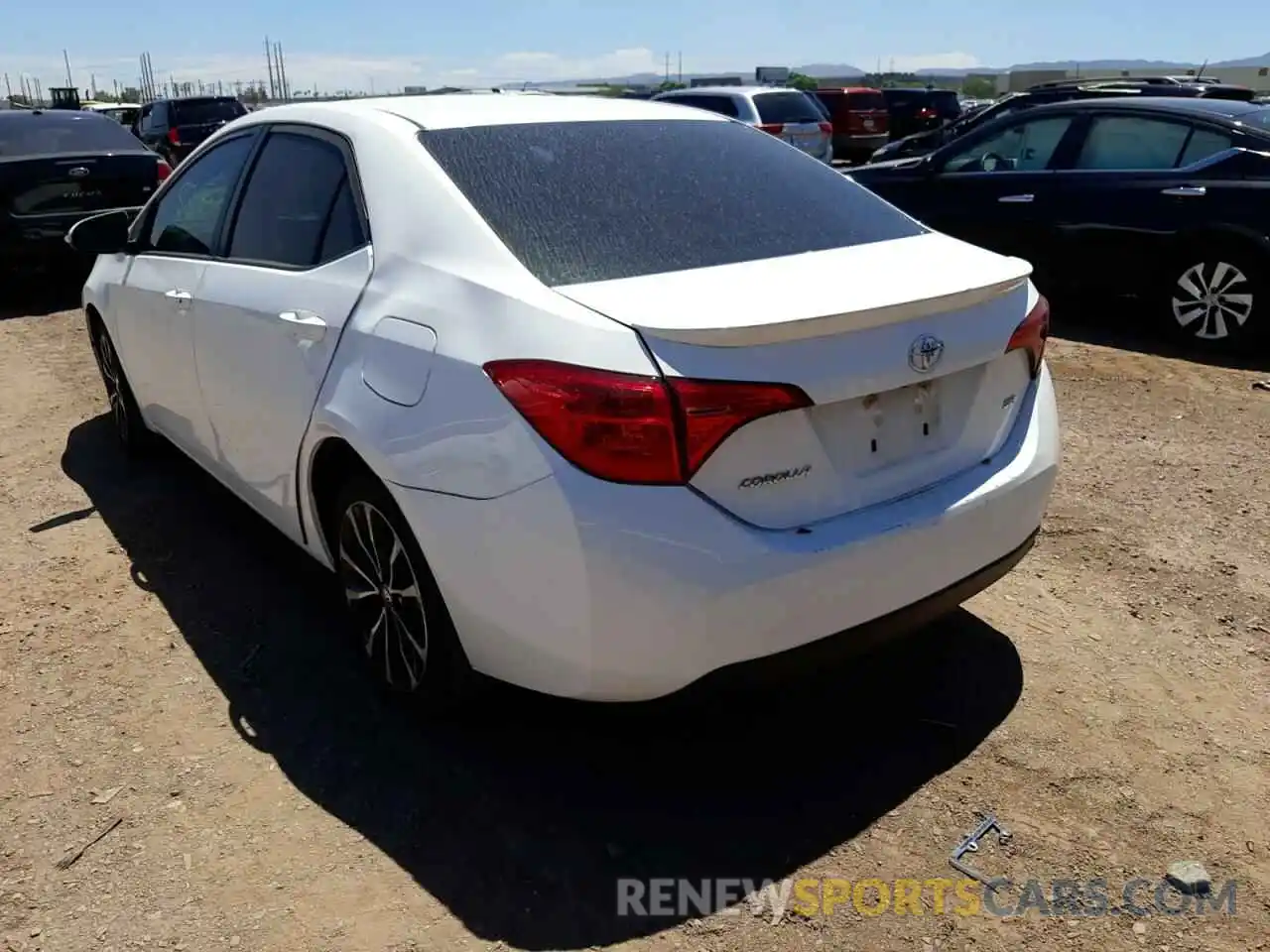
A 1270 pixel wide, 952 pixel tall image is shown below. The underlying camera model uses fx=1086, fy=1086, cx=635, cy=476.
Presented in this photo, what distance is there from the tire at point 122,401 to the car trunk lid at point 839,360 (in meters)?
3.32

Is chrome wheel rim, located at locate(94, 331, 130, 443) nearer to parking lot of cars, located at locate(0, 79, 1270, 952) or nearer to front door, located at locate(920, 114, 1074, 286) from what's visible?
parking lot of cars, located at locate(0, 79, 1270, 952)

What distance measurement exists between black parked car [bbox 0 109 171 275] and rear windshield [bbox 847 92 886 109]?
50.2ft

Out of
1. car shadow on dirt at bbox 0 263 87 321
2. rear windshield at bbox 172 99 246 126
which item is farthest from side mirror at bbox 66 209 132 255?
rear windshield at bbox 172 99 246 126

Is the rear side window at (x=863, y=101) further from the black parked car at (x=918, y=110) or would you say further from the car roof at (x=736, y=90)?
the car roof at (x=736, y=90)

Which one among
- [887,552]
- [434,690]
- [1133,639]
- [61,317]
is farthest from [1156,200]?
[61,317]

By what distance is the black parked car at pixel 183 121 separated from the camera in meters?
19.4

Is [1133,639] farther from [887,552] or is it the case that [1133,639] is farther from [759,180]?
[759,180]

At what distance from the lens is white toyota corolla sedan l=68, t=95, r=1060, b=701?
230cm

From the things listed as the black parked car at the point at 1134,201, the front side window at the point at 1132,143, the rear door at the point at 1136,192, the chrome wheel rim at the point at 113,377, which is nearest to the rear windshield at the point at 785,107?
the black parked car at the point at 1134,201

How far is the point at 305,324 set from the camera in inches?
120

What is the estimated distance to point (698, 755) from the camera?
294 cm

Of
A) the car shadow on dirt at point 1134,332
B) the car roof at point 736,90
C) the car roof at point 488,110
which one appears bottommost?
the car shadow on dirt at point 1134,332

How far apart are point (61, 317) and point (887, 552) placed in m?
8.29

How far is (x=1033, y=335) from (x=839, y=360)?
82 cm
